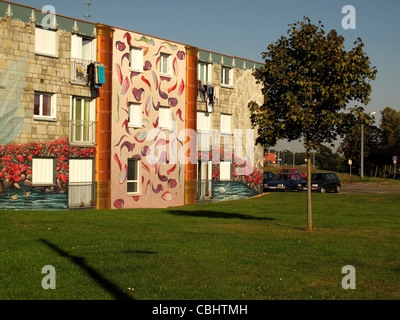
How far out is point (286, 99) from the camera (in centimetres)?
1672

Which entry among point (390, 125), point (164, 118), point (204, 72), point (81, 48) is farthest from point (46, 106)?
point (390, 125)

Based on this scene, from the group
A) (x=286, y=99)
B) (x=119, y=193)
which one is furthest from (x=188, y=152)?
(x=286, y=99)

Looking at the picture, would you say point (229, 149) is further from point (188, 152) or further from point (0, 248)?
point (0, 248)

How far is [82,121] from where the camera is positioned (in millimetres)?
27969

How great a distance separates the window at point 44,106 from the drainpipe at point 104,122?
252 cm

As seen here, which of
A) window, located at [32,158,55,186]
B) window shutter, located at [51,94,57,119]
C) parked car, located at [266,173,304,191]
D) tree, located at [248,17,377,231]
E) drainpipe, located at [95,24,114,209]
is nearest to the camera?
tree, located at [248,17,377,231]

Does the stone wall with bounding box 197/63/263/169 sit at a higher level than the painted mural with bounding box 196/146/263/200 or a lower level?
higher

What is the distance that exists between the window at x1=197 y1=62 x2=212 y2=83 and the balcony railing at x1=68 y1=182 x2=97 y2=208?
11.2 metres

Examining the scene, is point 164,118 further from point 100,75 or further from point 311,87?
point 311,87

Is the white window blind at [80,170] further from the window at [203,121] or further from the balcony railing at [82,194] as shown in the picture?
the window at [203,121]

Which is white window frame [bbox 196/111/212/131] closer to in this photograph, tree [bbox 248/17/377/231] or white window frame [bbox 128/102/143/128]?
white window frame [bbox 128/102/143/128]

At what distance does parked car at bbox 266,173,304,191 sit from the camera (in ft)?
145

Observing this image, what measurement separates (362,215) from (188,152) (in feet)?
41.3

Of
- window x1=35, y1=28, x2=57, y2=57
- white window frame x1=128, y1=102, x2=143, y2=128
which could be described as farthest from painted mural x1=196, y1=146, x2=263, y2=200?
window x1=35, y1=28, x2=57, y2=57
